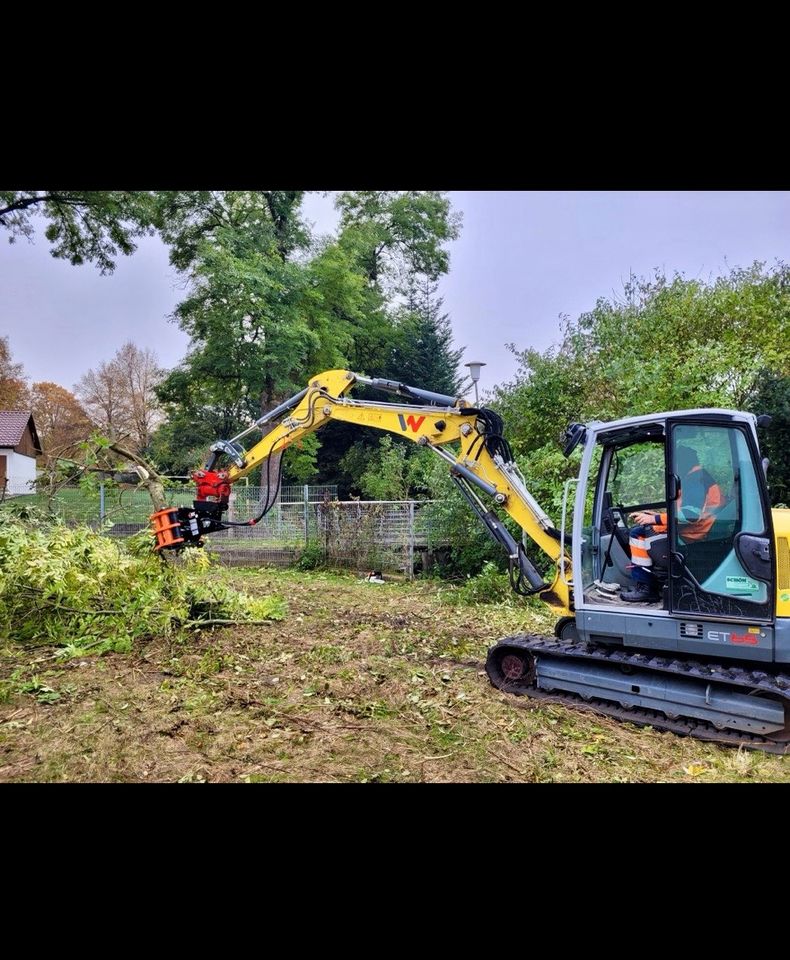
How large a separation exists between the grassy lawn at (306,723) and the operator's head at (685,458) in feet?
4.64

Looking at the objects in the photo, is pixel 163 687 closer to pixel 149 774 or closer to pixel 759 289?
pixel 149 774

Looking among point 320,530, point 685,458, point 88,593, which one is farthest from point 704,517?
point 320,530

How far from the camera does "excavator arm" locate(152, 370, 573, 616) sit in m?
3.84

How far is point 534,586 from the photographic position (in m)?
3.76

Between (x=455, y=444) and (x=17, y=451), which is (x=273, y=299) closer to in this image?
(x=17, y=451)

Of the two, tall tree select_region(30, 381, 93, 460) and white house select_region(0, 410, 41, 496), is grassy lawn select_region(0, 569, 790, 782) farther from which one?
tall tree select_region(30, 381, 93, 460)

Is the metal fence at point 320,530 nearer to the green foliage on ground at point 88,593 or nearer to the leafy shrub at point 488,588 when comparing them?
the green foliage on ground at point 88,593

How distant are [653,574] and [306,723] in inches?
83.7

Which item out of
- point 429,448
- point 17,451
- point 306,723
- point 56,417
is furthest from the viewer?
point 56,417

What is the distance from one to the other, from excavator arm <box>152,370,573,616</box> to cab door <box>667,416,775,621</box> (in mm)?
770

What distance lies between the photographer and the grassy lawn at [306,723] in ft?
8.83

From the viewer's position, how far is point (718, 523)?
290 centimetres

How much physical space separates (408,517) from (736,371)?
14.6 ft
